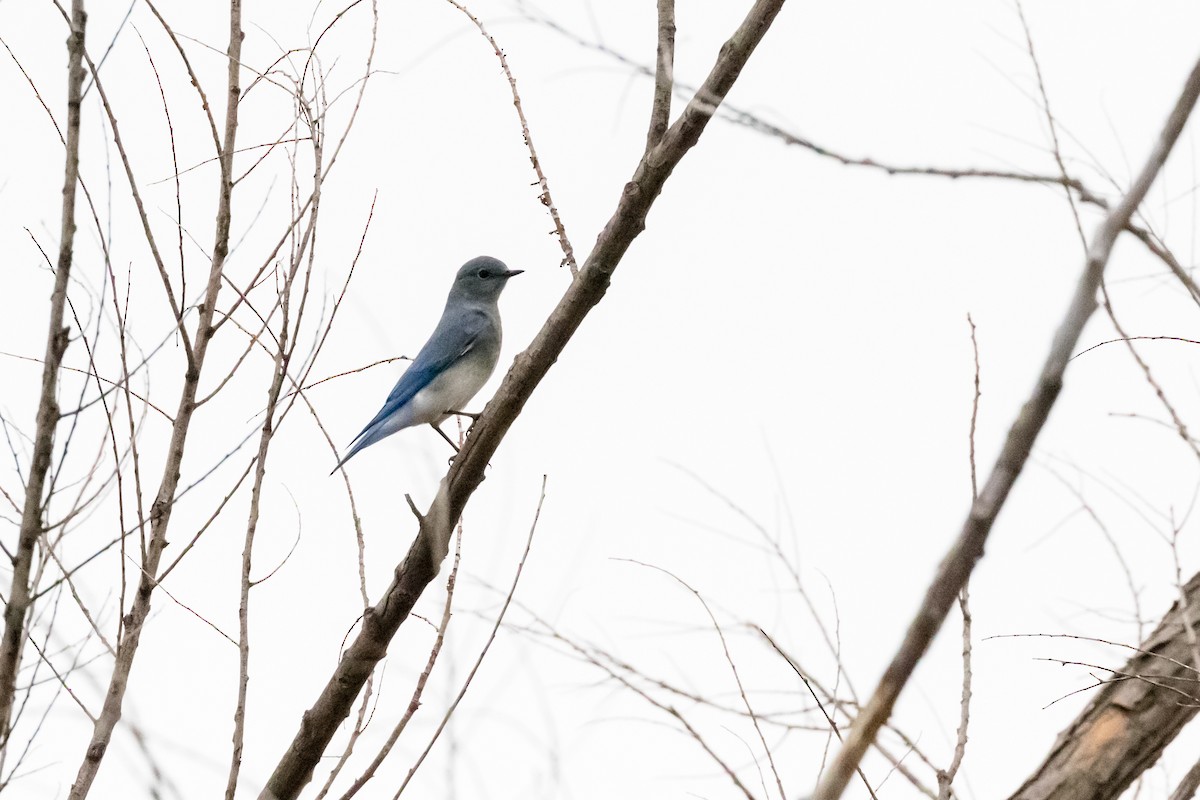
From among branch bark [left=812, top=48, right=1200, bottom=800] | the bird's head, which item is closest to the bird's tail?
the bird's head

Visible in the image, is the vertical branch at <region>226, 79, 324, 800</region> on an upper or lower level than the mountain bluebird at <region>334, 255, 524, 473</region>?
lower

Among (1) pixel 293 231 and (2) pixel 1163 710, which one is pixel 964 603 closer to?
(2) pixel 1163 710

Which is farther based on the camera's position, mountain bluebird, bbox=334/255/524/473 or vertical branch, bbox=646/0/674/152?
mountain bluebird, bbox=334/255/524/473

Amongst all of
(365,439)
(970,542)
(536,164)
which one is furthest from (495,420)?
(365,439)

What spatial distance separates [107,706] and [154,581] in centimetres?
30

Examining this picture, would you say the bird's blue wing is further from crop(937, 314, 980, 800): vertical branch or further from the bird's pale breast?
crop(937, 314, 980, 800): vertical branch

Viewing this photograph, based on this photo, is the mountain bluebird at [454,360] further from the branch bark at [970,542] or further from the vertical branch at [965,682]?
the branch bark at [970,542]

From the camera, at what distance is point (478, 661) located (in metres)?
2.89

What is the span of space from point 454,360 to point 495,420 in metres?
4.31

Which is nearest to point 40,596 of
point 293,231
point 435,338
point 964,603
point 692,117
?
point 293,231

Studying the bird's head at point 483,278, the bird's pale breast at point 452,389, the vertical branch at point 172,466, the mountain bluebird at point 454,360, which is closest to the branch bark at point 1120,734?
the vertical branch at point 172,466

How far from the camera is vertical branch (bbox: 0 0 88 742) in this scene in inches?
102

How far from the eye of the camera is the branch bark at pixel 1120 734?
3482 mm

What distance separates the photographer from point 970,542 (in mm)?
980
